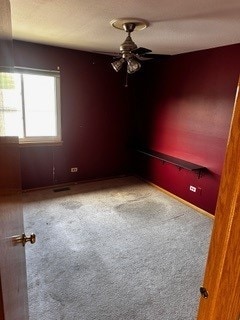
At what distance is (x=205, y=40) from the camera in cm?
273

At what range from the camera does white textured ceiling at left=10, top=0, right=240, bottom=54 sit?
69.8 inches

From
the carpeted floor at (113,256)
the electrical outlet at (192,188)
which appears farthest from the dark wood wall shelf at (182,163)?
the carpeted floor at (113,256)

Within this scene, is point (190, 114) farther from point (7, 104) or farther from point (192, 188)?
point (7, 104)

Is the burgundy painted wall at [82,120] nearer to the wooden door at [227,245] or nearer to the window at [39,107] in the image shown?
the window at [39,107]

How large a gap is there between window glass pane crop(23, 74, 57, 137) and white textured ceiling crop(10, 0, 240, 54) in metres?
0.65

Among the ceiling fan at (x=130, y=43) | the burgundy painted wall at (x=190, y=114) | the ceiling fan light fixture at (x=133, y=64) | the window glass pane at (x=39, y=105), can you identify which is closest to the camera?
the ceiling fan at (x=130, y=43)

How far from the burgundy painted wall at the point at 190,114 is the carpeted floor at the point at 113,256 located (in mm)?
497

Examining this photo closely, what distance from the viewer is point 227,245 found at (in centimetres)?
70

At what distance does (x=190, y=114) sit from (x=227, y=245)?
122 inches

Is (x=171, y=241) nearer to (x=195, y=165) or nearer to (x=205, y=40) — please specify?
(x=195, y=165)

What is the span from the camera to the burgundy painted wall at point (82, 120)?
3.71m

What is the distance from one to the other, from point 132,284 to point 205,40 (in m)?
2.80

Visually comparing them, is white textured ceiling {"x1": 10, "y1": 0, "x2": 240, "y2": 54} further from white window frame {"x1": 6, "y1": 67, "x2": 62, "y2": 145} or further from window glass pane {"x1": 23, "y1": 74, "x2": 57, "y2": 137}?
window glass pane {"x1": 23, "y1": 74, "x2": 57, "y2": 137}

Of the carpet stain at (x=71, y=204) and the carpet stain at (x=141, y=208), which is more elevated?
the carpet stain at (x=141, y=208)
